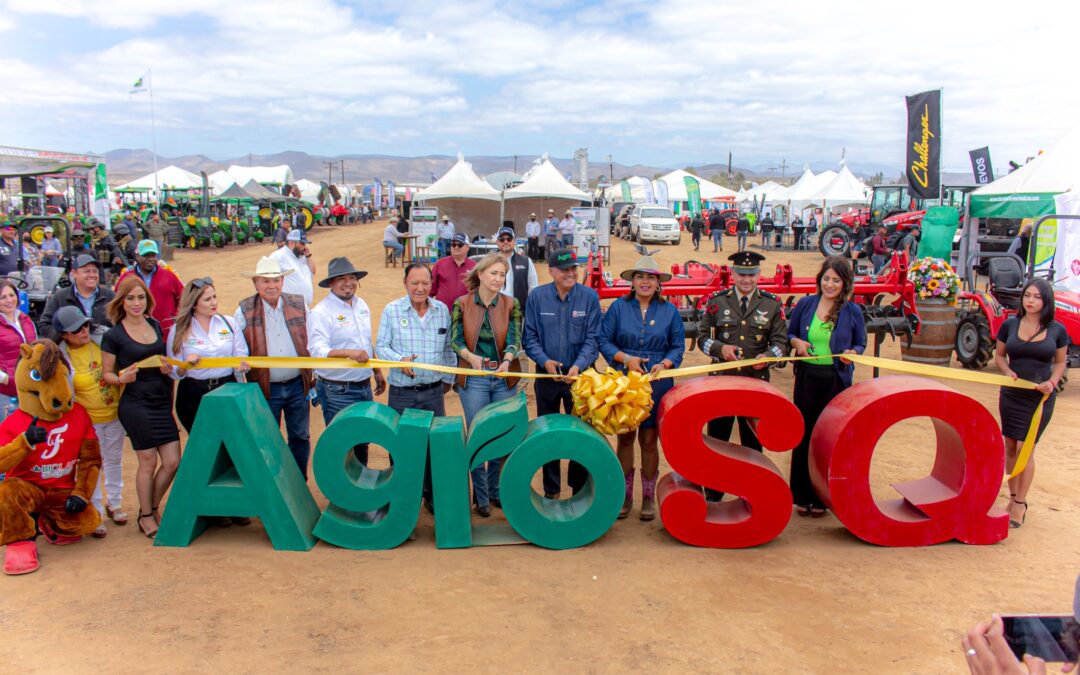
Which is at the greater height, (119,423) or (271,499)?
(119,423)

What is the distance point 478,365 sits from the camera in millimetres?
5270

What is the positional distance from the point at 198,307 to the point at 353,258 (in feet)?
76.1

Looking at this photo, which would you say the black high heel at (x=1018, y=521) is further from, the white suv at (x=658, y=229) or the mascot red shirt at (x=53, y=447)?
the white suv at (x=658, y=229)

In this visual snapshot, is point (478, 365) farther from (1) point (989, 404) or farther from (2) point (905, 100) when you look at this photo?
(2) point (905, 100)

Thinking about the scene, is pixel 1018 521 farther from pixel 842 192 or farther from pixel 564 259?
pixel 842 192

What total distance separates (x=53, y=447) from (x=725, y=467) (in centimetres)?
413

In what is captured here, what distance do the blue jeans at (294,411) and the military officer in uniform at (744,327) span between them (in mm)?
2932

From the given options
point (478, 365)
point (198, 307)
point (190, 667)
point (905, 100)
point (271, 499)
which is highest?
point (905, 100)

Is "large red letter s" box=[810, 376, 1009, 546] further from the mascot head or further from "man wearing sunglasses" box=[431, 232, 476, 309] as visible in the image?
the mascot head

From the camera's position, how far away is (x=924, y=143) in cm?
1883

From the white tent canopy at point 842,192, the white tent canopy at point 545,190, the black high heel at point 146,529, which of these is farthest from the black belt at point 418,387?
the white tent canopy at point 842,192

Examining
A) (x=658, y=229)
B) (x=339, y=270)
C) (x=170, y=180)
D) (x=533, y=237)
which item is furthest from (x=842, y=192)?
(x=170, y=180)

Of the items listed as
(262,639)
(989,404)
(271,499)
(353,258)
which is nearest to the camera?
(262,639)

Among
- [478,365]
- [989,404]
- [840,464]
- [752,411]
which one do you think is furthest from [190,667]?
[989,404]
